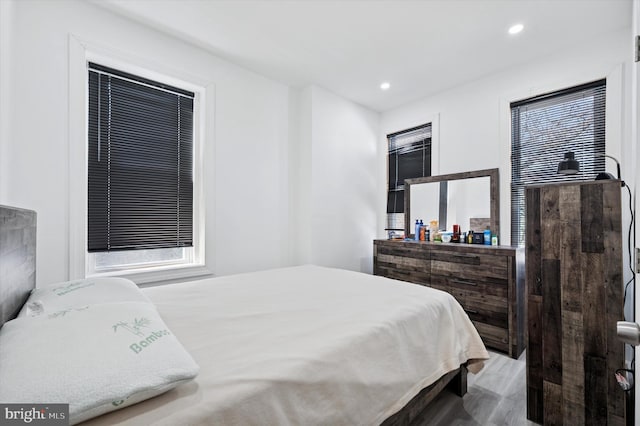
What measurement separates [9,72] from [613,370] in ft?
12.3

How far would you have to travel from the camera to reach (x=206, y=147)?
274 cm

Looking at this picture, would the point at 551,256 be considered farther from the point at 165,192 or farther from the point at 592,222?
the point at 165,192

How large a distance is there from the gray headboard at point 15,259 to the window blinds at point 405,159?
141 inches

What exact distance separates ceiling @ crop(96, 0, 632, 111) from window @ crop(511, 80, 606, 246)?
45 cm

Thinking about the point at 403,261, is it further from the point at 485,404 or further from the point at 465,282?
the point at 485,404

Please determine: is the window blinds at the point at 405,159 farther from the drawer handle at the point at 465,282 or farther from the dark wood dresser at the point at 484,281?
the drawer handle at the point at 465,282

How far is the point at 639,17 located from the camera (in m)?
1.09

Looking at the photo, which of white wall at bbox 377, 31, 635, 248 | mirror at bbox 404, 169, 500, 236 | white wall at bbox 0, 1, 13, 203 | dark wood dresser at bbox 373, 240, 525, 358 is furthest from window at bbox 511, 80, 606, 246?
white wall at bbox 0, 1, 13, 203

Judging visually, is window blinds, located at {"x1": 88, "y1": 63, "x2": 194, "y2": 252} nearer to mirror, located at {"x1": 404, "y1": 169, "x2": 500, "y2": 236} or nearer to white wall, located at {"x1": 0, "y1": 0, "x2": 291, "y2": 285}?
white wall, located at {"x1": 0, "y1": 0, "x2": 291, "y2": 285}

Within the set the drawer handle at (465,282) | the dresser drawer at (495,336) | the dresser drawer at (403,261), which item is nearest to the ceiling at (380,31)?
the dresser drawer at (403,261)

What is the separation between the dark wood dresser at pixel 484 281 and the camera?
2.46 metres

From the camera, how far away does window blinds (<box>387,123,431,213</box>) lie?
3674mm

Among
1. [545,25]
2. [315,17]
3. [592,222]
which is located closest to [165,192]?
[315,17]

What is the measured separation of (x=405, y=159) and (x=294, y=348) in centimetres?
335
